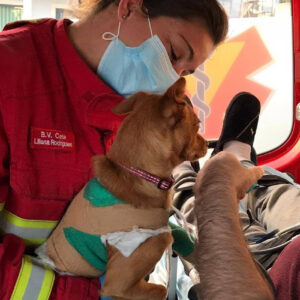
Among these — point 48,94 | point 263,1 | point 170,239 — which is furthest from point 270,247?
point 263,1

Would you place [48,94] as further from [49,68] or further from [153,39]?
[153,39]

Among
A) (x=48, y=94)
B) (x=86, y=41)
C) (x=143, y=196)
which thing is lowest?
(x=143, y=196)

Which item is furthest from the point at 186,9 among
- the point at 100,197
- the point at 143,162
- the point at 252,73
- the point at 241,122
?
the point at 252,73

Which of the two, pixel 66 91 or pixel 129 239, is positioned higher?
pixel 66 91

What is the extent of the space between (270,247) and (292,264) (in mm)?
464

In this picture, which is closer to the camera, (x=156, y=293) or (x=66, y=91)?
(x=156, y=293)

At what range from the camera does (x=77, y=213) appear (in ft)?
3.42

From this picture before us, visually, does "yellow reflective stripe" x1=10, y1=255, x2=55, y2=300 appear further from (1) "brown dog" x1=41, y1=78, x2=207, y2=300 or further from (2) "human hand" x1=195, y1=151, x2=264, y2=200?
(2) "human hand" x1=195, y1=151, x2=264, y2=200

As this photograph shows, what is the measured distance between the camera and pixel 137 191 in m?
1.03

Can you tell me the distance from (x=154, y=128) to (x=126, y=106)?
0.10 m

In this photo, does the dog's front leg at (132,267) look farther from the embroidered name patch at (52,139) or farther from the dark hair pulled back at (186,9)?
the dark hair pulled back at (186,9)

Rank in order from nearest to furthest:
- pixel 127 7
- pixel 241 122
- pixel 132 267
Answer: pixel 132 267 → pixel 127 7 → pixel 241 122

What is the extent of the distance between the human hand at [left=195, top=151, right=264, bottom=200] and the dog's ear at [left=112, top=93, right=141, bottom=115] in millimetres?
379

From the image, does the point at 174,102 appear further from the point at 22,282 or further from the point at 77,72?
the point at 22,282
